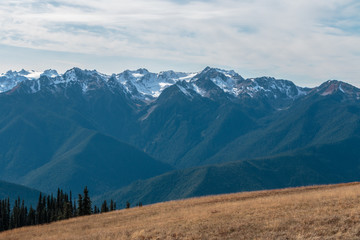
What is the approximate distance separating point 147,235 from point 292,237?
1316 cm

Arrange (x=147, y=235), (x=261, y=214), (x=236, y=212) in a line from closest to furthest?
(x=147, y=235), (x=261, y=214), (x=236, y=212)

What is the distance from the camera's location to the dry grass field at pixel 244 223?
36781mm

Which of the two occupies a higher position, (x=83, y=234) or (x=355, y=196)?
(x=355, y=196)

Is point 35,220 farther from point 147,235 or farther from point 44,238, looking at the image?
point 147,235

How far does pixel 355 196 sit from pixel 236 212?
12346mm

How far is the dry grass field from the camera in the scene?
3678cm

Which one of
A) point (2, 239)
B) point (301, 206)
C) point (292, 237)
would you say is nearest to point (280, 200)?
point (301, 206)

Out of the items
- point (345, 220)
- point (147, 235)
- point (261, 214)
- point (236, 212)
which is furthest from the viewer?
point (236, 212)

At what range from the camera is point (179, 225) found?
4469 cm

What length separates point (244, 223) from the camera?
135 feet

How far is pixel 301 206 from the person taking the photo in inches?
1829

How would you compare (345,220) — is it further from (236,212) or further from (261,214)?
(236,212)

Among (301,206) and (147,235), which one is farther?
(301,206)

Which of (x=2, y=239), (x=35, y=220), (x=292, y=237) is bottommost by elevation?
(x=35, y=220)
